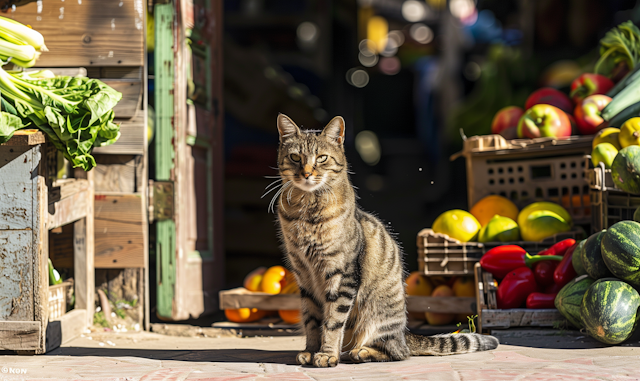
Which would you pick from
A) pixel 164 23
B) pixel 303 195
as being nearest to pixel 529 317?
pixel 303 195

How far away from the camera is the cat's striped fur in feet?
9.75

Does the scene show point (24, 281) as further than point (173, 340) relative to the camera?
No

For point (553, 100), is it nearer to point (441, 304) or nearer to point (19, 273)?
point (441, 304)

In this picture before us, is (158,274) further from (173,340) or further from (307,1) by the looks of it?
(307,1)

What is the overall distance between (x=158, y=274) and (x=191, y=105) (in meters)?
1.39

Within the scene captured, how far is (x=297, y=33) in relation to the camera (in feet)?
21.8

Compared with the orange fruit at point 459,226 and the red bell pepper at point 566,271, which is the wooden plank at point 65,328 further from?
the red bell pepper at point 566,271

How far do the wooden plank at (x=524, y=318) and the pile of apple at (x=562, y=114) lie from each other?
1.48 metres

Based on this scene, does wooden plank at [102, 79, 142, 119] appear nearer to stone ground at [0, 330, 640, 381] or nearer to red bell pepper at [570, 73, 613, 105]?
stone ground at [0, 330, 640, 381]

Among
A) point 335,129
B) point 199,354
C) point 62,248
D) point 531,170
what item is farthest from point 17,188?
point 531,170

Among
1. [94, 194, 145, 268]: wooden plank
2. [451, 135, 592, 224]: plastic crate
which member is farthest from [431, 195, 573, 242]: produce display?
[94, 194, 145, 268]: wooden plank

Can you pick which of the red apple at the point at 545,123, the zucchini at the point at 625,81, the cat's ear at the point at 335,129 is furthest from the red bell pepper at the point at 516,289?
the zucchini at the point at 625,81

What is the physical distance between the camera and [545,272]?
3.69 meters

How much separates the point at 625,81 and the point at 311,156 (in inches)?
112
